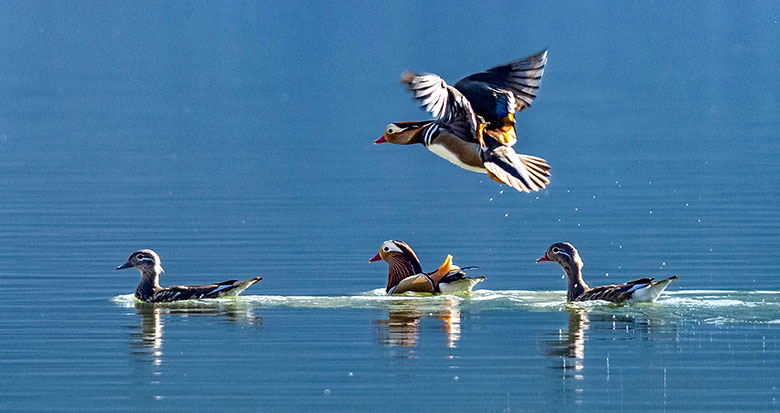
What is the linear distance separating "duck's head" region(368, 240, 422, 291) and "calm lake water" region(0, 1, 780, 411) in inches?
12.3

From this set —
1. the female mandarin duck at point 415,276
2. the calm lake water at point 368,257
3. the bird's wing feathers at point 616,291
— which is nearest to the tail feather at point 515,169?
the calm lake water at point 368,257

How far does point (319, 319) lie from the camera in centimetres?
1920

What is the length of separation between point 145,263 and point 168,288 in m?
0.55

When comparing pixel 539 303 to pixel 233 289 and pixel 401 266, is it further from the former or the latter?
pixel 233 289

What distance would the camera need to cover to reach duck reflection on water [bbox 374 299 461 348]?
1803cm

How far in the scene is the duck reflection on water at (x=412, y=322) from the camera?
18031 mm

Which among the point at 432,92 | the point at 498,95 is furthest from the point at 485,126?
the point at 432,92

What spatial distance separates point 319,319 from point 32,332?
263cm

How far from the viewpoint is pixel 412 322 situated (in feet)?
63.0

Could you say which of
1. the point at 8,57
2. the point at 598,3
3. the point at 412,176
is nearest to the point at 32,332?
the point at 412,176

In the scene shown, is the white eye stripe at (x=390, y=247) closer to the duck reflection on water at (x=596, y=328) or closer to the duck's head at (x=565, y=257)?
the duck's head at (x=565, y=257)

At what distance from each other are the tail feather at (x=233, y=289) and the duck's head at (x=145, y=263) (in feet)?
2.85

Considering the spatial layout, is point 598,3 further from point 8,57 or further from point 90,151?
point 90,151

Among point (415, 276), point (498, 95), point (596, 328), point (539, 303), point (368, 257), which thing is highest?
point (498, 95)
